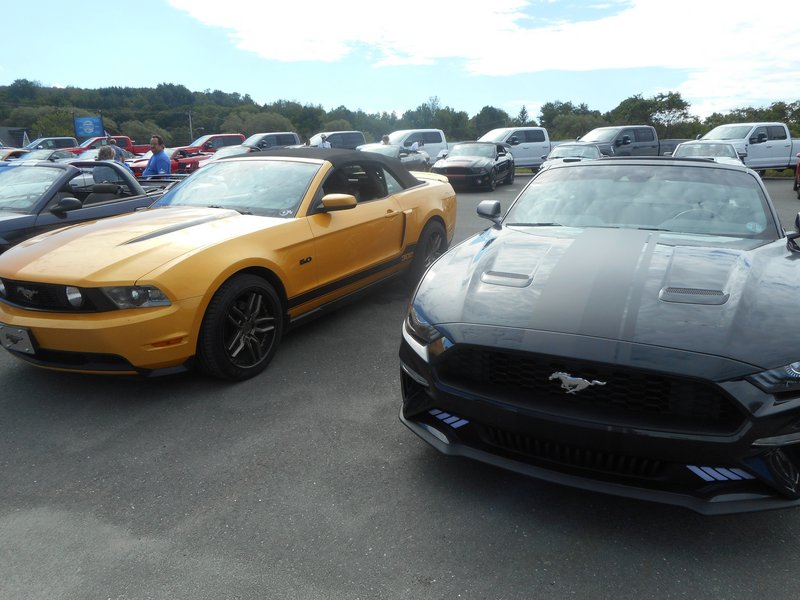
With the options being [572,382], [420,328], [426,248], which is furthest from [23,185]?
[572,382]

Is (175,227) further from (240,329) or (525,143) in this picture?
(525,143)

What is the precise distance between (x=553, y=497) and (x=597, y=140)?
19756mm

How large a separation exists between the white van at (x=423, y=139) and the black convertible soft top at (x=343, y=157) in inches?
671

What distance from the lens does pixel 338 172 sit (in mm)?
4988

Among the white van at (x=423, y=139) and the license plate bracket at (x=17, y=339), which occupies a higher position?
the white van at (x=423, y=139)

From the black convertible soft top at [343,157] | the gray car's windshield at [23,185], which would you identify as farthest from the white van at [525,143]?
the gray car's windshield at [23,185]

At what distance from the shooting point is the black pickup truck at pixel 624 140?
19.8 metres

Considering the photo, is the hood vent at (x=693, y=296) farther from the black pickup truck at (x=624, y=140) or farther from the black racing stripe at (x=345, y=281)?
the black pickup truck at (x=624, y=140)

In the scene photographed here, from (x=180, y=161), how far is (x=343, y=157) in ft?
58.9

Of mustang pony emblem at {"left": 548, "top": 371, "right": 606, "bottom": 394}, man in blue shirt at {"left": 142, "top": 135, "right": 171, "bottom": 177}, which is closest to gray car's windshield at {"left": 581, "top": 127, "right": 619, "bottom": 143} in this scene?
man in blue shirt at {"left": 142, "top": 135, "right": 171, "bottom": 177}

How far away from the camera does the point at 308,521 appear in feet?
8.18

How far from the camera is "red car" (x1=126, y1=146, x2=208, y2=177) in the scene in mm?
19308

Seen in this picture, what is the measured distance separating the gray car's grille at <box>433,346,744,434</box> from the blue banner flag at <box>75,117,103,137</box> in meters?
46.2

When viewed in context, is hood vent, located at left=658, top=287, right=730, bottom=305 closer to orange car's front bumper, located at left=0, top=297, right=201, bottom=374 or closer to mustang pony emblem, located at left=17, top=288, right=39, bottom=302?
orange car's front bumper, located at left=0, top=297, right=201, bottom=374
